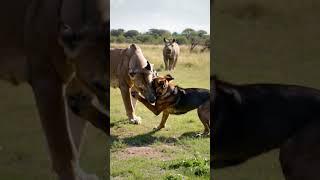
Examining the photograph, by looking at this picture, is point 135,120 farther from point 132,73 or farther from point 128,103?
point 132,73

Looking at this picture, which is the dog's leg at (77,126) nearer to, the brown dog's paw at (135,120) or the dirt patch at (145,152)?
the dirt patch at (145,152)

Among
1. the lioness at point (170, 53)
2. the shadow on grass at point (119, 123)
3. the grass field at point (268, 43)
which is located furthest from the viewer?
the lioness at point (170, 53)

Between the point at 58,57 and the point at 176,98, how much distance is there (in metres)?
2.87

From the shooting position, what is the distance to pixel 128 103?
22.2ft

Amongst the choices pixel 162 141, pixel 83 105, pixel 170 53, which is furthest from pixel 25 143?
pixel 170 53

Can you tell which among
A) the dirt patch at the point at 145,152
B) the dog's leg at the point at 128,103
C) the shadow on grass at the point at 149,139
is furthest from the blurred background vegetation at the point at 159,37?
the dirt patch at the point at 145,152

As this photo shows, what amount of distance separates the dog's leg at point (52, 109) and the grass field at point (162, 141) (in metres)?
1.61

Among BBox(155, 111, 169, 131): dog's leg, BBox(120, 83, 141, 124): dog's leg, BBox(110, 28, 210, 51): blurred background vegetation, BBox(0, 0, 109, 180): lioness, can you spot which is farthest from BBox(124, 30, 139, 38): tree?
BBox(0, 0, 109, 180): lioness

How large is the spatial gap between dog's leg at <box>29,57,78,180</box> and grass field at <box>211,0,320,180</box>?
1.01 metres

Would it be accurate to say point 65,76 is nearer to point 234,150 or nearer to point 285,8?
point 234,150

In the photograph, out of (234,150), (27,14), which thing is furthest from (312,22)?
(27,14)

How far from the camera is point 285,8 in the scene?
281cm

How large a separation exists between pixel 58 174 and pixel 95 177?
259 millimetres

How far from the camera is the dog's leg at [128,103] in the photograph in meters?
6.59
